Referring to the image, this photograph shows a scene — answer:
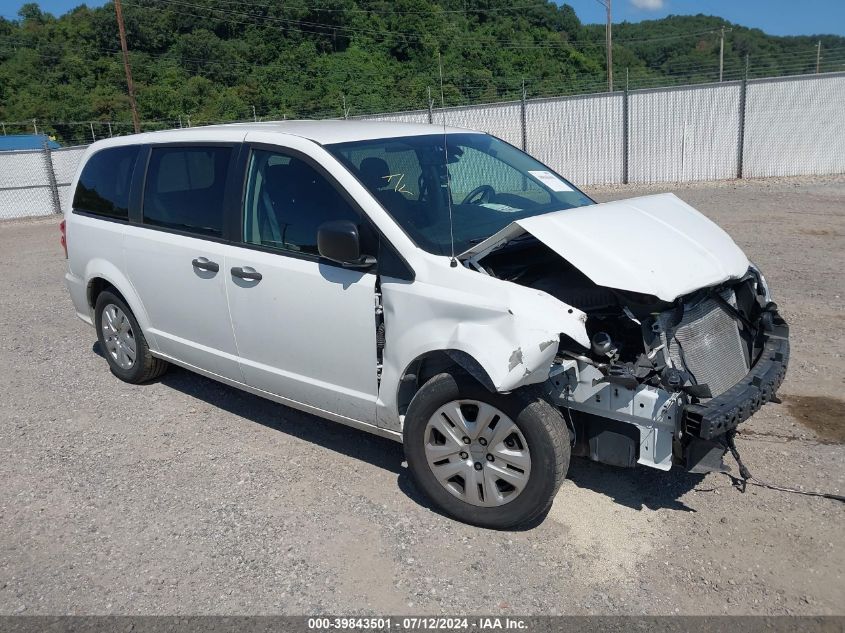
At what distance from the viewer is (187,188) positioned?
4898 millimetres

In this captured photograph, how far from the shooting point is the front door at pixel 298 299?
391 cm

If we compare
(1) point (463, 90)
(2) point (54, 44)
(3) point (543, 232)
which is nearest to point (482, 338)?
(3) point (543, 232)

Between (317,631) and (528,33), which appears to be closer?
(317,631)

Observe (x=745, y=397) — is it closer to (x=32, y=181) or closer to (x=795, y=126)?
(x=795, y=126)

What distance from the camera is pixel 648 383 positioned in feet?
11.0

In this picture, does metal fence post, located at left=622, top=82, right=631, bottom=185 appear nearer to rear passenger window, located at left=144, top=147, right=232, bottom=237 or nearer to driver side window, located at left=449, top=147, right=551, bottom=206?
driver side window, located at left=449, top=147, right=551, bottom=206

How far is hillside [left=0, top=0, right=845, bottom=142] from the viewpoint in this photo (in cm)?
3591

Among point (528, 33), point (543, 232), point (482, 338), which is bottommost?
point (482, 338)

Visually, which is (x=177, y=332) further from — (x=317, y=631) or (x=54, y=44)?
(x=54, y=44)

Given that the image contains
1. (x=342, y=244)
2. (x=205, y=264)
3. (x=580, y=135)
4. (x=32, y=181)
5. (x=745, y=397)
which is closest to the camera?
(x=745, y=397)

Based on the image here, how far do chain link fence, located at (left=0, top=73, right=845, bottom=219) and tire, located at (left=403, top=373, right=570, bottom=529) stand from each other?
14025 mm

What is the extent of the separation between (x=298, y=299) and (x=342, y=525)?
48.9 inches

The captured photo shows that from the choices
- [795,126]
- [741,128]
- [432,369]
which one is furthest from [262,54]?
[432,369]

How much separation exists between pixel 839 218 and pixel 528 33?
30218 mm
